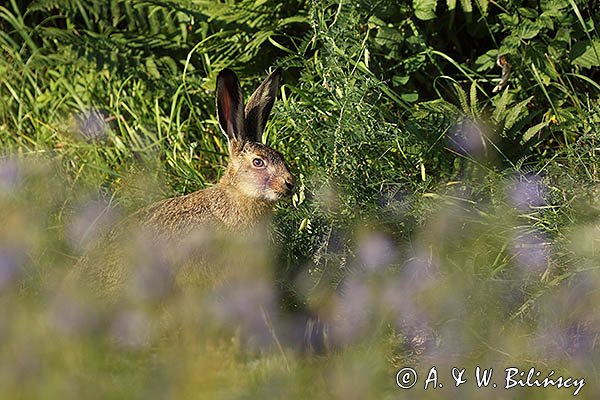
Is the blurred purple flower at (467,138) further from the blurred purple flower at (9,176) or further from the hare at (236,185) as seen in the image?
the blurred purple flower at (9,176)

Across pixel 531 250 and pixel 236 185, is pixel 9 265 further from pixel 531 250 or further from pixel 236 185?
pixel 531 250

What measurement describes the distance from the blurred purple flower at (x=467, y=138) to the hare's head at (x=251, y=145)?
0.87m

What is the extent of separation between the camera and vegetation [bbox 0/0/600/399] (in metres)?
3.34

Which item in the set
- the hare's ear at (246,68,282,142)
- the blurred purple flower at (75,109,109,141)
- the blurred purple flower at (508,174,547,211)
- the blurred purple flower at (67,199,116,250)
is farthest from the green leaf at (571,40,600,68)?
the blurred purple flower at (75,109,109,141)

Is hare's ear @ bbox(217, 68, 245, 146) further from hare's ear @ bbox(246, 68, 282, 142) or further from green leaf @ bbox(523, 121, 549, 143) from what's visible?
green leaf @ bbox(523, 121, 549, 143)

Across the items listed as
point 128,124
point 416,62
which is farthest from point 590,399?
point 128,124

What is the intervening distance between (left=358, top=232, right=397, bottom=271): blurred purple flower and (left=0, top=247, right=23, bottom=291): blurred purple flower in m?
1.29

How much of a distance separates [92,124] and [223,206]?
6.28 ft

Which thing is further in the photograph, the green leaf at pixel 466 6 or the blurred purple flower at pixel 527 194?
the green leaf at pixel 466 6

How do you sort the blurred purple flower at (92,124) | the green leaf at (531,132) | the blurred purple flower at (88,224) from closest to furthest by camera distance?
the blurred purple flower at (88,224) < the green leaf at (531,132) < the blurred purple flower at (92,124)

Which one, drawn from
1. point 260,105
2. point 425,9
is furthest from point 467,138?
point 260,105

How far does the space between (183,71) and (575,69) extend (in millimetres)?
2229

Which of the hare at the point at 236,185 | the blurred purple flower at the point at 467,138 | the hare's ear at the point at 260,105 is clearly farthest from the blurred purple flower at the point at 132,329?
the blurred purple flower at the point at 467,138

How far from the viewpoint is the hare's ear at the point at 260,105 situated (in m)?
4.95
